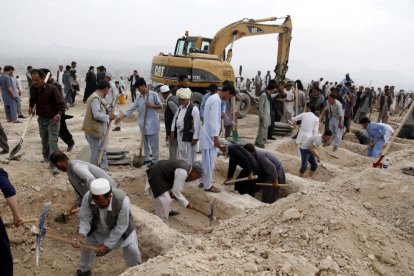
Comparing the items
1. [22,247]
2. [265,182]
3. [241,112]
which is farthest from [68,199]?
[241,112]

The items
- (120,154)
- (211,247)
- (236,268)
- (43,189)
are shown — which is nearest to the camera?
(236,268)

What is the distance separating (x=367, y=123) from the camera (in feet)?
24.3

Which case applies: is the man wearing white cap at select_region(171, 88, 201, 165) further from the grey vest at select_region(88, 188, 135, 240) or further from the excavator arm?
the excavator arm

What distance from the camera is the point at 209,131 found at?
17.6 ft

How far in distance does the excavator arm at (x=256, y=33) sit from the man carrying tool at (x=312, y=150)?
19.2 feet

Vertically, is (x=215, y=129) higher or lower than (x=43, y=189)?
higher

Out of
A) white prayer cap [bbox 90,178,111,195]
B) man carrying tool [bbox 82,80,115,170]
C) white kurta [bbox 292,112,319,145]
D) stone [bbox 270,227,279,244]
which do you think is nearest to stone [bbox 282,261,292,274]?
stone [bbox 270,227,279,244]

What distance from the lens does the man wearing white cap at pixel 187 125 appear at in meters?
5.54

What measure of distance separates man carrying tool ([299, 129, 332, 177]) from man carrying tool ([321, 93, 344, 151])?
1650mm

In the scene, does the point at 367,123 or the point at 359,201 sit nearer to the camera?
the point at 359,201

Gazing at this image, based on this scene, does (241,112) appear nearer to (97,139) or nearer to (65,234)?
(97,139)

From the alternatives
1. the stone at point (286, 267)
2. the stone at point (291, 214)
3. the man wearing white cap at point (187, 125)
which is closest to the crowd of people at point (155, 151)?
the man wearing white cap at point (187, 125)

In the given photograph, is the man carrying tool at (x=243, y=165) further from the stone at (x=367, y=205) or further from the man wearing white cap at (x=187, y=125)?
the stone at (x=367, y=205)

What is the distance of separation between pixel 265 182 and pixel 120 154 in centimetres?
259
